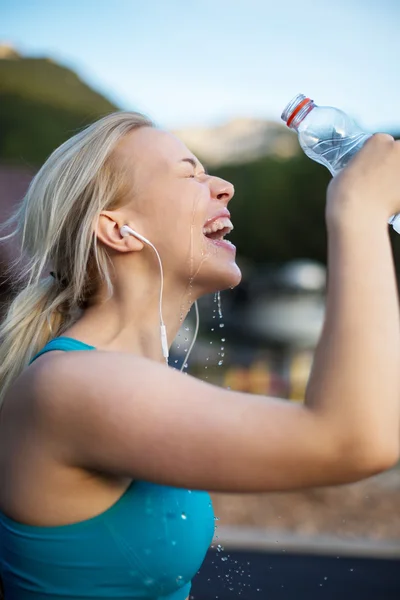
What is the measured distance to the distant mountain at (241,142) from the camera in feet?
73.6

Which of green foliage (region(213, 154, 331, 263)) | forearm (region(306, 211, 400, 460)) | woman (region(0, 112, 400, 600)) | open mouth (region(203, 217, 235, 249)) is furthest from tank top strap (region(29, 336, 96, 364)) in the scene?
green foliage (region(213, 154, 331, 263))

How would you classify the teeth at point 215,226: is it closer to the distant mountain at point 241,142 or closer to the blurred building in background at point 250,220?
the blurred building in background at point 250,220

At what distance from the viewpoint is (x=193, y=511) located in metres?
1.47

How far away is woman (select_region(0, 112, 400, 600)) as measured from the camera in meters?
1.09

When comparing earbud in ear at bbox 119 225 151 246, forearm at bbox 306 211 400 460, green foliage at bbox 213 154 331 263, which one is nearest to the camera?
forearm at bbox 306 211 400 460

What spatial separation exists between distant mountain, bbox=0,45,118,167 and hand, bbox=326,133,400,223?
15561mm

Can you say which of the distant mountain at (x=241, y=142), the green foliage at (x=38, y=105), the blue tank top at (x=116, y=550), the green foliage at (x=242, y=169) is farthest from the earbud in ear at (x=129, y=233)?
the distant mountain at (x=241, y=142)

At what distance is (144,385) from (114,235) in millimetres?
567

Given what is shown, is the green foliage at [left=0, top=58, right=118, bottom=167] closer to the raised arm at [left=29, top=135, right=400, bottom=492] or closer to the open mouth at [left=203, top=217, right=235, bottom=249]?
the open mouth at [left=203, top=217, right=235, bottom=249]

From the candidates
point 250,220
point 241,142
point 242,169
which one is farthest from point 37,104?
point 241,142

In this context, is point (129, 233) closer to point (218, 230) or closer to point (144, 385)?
point (218, 230)

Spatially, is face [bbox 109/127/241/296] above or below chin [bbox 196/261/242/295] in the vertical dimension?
above

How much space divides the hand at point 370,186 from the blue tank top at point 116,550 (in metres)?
0.67

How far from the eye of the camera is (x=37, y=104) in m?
17.7
